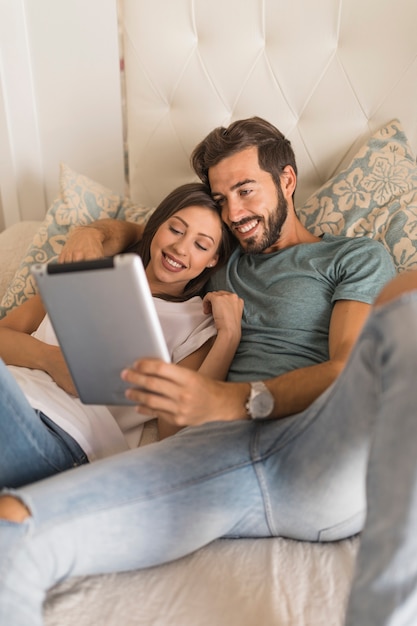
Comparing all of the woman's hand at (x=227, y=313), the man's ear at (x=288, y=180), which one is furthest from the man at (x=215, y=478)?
the man's ear at (x=288, y=180)

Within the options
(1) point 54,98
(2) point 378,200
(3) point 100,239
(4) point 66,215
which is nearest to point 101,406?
(3) point 100,239

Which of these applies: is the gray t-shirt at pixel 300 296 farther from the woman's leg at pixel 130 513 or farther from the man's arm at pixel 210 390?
the woman's leg at pixel 130 513

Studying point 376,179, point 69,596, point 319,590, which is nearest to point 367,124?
point 376,179

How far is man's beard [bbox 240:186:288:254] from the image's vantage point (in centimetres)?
142

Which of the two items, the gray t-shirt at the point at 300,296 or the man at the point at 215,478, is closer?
the man at the point at 215,478

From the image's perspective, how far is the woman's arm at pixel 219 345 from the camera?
4.03ft

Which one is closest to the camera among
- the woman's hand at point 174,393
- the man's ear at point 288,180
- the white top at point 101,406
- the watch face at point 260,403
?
the woman's hand at point 174,393

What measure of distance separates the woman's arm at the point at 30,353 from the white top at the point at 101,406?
0.02 meters

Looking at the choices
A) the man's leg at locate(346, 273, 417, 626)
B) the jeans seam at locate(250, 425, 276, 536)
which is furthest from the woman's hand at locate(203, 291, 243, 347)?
the man's leg at locate(346, 273, 417, 626)

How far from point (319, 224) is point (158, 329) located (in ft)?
2.58

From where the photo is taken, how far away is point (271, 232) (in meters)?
1.43

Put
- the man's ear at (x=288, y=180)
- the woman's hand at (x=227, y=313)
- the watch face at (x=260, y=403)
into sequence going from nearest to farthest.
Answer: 1. the watch face at (x=260, y=403)
2. the woman's hand at (x=227, y=313)
3. the man's ear at (x=288, y=180)

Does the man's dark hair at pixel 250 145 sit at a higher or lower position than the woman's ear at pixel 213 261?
higher

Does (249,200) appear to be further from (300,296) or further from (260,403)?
(260,403)
